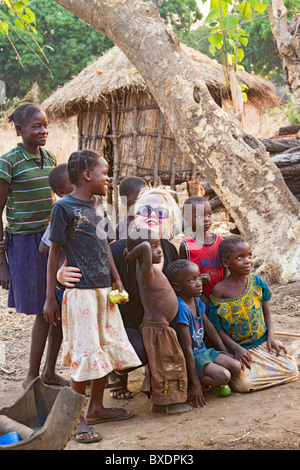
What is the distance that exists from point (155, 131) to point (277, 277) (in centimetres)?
546

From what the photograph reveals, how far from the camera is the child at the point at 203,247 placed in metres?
3.21

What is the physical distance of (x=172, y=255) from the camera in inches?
124

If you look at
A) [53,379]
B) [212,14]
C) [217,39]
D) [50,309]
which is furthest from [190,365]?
[217,39]

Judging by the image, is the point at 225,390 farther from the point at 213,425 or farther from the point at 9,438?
the point at 9,438

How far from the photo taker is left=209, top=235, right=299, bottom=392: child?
3.01 m

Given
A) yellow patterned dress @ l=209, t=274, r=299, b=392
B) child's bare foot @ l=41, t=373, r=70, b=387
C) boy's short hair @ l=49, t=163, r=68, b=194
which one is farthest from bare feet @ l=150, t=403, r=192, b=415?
boy's short hair @ l=49, t=163, r=68, b=194

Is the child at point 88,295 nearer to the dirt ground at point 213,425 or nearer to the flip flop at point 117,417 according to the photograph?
the flip flop at point 117,417

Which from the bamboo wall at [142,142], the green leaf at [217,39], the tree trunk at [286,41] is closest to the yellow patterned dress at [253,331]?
the tree trunk at [286,41]

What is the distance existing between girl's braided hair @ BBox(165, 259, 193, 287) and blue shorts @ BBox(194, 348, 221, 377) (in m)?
0.42

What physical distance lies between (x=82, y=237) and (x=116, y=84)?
740 cm

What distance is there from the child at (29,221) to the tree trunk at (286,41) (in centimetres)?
259

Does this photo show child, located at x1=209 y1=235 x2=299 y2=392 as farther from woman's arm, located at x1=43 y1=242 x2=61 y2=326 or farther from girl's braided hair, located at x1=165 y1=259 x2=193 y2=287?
woman's arm, located at x1=43 y1=242 x2=61 y2=326

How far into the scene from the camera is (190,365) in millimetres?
2816
